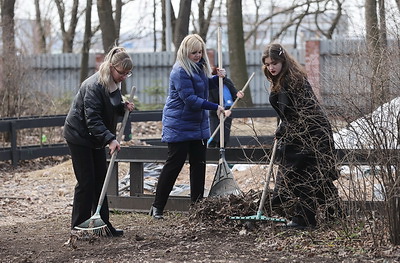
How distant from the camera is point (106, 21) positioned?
83.5 feet

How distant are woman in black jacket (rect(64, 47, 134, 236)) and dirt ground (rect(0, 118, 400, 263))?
0.44 meters

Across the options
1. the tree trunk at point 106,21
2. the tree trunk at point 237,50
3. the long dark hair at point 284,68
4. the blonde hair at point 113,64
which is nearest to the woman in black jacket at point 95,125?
the blonde hair at point 113,64

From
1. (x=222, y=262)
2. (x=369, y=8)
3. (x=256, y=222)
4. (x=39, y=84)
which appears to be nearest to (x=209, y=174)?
(x=256, y=222)

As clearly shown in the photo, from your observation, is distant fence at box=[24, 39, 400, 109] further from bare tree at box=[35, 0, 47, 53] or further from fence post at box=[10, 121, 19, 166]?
bare tree at box=[35, 0, 47, 53]

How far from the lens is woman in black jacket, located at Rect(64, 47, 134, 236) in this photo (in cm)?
759

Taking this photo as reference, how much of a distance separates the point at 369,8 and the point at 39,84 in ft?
27.8

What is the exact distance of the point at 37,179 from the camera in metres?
13.6

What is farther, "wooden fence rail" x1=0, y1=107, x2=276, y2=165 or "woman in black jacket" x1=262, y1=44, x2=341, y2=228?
"wooden fence rail" x1=0, y1=107, x2=276, y2=165

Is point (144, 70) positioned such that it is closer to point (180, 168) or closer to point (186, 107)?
point (180, 168)

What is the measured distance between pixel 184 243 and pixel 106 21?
1883 centimetres

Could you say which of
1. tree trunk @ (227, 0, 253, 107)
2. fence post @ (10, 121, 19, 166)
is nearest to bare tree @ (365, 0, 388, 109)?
fence post @ (10, 121, 19, 166)

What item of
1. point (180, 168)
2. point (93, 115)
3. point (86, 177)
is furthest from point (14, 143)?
point (93, 115)

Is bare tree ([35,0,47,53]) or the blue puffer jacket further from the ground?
bare tree ([35,0,47,53])

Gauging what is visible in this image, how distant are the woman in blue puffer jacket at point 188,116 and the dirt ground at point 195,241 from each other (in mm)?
389
